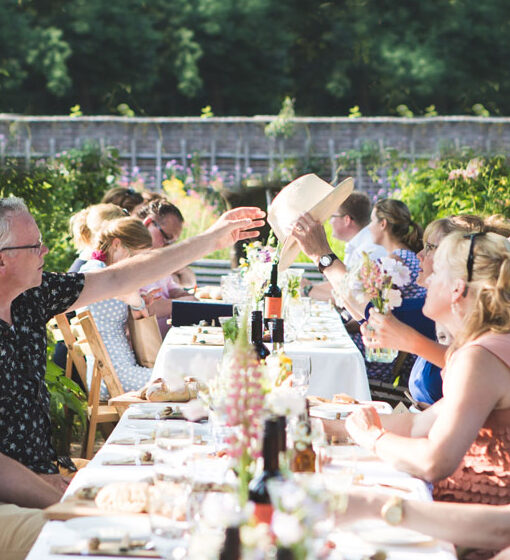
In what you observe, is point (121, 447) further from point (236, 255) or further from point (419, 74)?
point (419, 74)

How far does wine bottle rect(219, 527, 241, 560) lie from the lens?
125 centimetres

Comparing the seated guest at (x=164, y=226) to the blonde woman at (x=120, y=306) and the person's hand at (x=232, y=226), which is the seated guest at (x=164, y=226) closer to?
the blonde woman at (x=120, y=306)

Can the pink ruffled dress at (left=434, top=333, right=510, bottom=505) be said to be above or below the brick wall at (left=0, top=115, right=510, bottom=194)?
below

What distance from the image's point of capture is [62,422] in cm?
450

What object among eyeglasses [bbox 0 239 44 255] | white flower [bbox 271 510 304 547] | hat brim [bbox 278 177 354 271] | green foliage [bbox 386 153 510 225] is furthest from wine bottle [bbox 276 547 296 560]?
green foliage [bbox 386 153 510 225]

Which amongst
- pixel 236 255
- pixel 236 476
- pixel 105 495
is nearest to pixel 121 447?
pixel 105 495

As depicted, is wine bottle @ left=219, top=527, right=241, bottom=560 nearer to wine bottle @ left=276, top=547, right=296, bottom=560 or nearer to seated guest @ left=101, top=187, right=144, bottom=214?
wine bottle @ left=276, top=547, right=296, bottom=560

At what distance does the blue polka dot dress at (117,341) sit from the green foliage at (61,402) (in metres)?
0.18

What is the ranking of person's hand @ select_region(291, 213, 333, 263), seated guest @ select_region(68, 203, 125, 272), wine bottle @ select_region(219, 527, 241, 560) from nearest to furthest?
wine bottle @ select_region(219, 527, 241, 560) < person's hand @ select_region(291, 213, 333, 263) < seated guest @ select_region(68, 203, 125, 272)

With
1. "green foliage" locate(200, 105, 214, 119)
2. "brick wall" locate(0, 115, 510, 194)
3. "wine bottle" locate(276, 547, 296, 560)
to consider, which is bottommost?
"wine bottle" locate(276, 547, 296, 560)

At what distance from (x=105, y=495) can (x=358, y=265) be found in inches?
70.0

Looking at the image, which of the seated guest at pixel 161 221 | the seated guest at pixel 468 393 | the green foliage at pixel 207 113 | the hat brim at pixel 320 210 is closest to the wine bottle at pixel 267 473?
the seated guest at pixel 468 393

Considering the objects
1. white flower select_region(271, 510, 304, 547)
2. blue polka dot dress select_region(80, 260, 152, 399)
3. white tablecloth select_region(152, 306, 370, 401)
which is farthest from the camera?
blue polka dot dress select_region(80, 260, 152, 399)

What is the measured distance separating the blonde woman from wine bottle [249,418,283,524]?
3.02m
